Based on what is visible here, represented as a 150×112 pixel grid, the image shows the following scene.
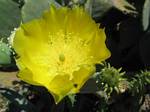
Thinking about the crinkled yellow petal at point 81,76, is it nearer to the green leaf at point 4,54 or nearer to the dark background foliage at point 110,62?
the dark background foliage at point 110,62

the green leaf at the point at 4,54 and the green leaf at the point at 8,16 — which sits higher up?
the green leaf at the point at 8,16

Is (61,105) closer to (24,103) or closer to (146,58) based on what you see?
(24,103)

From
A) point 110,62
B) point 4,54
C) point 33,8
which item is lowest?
point 110,62

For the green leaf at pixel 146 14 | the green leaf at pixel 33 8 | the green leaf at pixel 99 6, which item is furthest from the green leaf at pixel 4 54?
the green leaf at pixel 146 14

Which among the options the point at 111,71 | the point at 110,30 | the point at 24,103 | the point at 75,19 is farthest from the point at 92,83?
the point at 110,30

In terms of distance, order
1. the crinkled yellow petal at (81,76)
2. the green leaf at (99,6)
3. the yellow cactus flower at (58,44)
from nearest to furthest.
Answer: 1. the crinkled yellow petal at (81,76)
2. the yellow cactus flower at (58,44)
3. the green leaf at (99,6)

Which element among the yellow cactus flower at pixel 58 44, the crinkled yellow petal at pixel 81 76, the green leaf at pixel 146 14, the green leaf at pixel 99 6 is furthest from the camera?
the green leaf at pixel 99 6

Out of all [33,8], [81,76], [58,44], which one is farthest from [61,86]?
[33,8]

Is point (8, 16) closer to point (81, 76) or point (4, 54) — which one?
point (4, 54)
